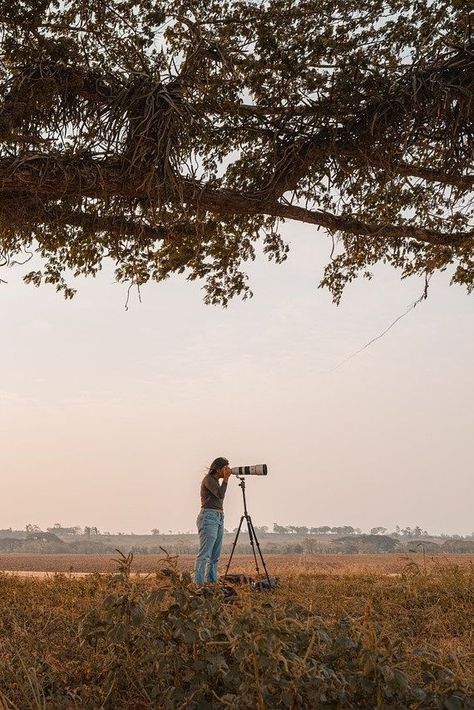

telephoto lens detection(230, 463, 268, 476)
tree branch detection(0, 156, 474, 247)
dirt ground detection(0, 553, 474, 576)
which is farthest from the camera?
dirt ground detection(0, 553, 474, 576)

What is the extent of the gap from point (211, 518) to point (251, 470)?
0.87 m

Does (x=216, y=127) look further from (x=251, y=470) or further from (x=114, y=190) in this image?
(x=251, y=470)

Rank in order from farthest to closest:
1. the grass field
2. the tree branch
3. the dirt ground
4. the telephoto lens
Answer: the dirt ground
the telephoto lens
the tree branch
the grass field

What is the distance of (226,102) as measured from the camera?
7.91 metres

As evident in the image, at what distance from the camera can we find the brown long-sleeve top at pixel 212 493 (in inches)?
386

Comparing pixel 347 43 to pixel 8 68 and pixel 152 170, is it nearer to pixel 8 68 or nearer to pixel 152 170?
pixel 152 170

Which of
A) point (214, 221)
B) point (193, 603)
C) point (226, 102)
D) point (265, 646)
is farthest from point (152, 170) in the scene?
point (265, 646)

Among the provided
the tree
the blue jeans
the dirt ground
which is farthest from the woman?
the tree

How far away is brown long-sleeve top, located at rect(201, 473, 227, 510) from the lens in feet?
32.1

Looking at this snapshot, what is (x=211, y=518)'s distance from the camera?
973cm

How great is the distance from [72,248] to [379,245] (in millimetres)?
4264

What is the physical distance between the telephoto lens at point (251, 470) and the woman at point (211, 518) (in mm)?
122

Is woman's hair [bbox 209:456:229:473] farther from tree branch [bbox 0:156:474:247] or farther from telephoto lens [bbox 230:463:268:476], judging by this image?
tree branch [bbox 0:156:474:247]

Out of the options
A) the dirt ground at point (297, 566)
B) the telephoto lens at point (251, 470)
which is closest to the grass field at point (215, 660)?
the dirt ground at point (297, 566)
